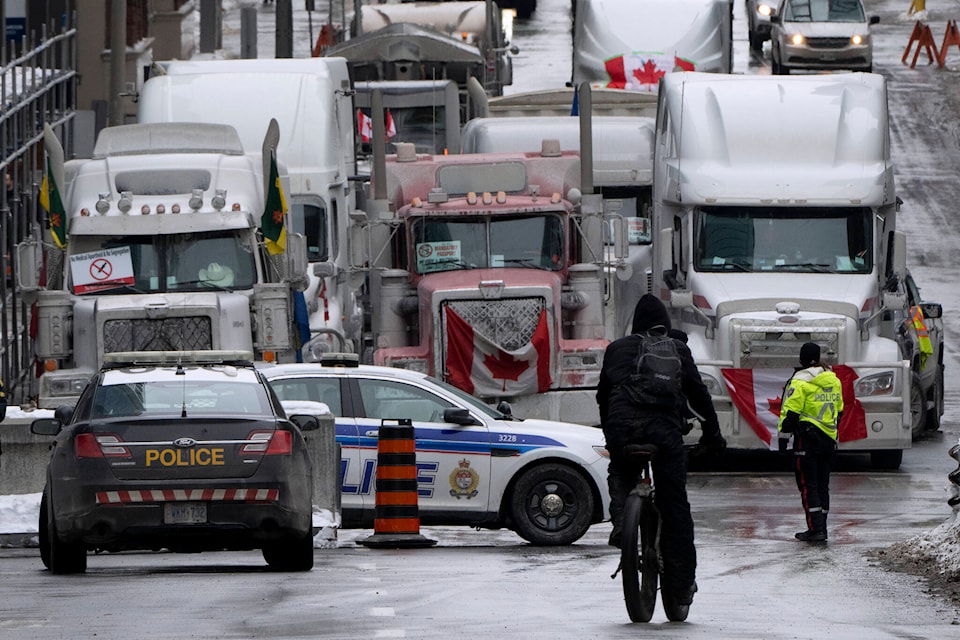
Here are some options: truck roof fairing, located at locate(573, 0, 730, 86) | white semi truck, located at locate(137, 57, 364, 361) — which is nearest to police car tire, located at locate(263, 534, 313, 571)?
white semi truck, located at locate(137, 57, 364, 361)

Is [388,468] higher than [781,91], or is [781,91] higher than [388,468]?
[781,91]

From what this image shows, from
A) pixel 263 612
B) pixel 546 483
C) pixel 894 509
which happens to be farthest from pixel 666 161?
pixel 263 612

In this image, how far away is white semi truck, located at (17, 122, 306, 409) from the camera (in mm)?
20516

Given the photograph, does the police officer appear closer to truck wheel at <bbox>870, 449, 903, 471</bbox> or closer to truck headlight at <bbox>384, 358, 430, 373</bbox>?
truck wheel at <bbox>870, 449, 903, 471</bbox>

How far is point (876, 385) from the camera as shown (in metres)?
22.4

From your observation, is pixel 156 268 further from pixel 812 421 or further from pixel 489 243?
pixel 812 421

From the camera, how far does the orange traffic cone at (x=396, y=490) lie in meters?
16.2

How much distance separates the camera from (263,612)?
11352 mm

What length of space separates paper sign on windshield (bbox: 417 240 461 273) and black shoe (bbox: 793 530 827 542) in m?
7.49

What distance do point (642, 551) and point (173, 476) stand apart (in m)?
3.54

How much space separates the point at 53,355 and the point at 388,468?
18.6 feet

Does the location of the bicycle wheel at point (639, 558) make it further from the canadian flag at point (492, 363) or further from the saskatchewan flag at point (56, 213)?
the saskatchewan flag at point (56, 213)

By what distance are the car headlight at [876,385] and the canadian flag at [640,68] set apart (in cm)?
1191

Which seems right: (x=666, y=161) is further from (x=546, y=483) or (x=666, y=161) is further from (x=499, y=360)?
(x=546, y=483)
